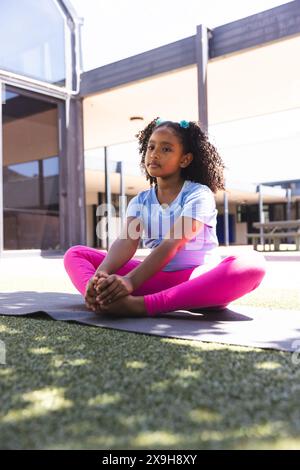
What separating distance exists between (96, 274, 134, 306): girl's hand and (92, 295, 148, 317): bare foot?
0.17 ft

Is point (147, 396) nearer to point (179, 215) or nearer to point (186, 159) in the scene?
point (179, 215)

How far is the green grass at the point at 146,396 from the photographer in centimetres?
83

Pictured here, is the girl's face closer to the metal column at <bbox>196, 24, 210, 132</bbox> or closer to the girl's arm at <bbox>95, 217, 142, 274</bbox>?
the girl's arm at <bbox>95, 217, 142, 274</bbox>

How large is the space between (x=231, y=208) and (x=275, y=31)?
22.0m

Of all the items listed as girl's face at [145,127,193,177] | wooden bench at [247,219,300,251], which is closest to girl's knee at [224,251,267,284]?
girl's face at [145,127,193,177]

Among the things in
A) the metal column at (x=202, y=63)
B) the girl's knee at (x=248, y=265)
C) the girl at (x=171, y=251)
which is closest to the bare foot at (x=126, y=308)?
the girl at (x=171, y=251)

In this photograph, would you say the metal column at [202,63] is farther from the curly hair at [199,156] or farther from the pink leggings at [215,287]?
the pink leggings at [215,287]

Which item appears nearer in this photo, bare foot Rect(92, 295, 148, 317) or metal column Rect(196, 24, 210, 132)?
bare foot Rect(92, 295, 148, 317)

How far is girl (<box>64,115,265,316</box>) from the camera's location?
78.1 inches

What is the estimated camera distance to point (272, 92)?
Result: 7.61 metres

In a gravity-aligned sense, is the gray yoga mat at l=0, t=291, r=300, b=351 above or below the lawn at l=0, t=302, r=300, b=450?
below

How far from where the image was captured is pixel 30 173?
703 cm
